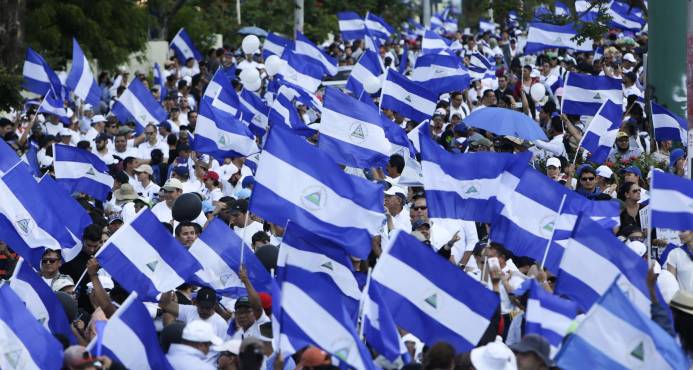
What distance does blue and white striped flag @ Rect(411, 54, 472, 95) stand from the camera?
21531 mm

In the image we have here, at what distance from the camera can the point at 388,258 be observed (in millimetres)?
10164

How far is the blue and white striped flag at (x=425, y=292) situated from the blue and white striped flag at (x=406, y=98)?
8.63 meters

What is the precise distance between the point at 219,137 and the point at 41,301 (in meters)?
6.39

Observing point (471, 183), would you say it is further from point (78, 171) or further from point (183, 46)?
point (183, 46)

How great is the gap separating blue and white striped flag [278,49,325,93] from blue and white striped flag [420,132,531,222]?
9.22 meters

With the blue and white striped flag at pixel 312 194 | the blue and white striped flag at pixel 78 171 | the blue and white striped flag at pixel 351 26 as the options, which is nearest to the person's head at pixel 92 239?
the blue and white striped flag at pixel 312 194

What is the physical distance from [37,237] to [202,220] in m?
2.08

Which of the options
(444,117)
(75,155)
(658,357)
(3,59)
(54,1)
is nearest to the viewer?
(658,357)

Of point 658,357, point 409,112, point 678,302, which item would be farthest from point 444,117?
point 658,357

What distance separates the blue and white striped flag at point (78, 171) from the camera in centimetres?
1725

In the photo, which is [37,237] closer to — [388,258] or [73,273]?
[73,273]

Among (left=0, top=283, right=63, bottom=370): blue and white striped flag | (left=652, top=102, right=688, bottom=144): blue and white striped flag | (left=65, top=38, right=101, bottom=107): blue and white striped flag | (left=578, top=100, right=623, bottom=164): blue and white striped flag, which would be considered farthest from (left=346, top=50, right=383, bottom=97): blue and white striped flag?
(left=0, top=283, right=63, bottom=370): blue and white striped flag

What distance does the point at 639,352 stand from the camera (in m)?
8.80

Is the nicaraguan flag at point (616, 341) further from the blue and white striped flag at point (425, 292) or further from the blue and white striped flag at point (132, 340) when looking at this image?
the blue and white striped flag at point (132, 340)
